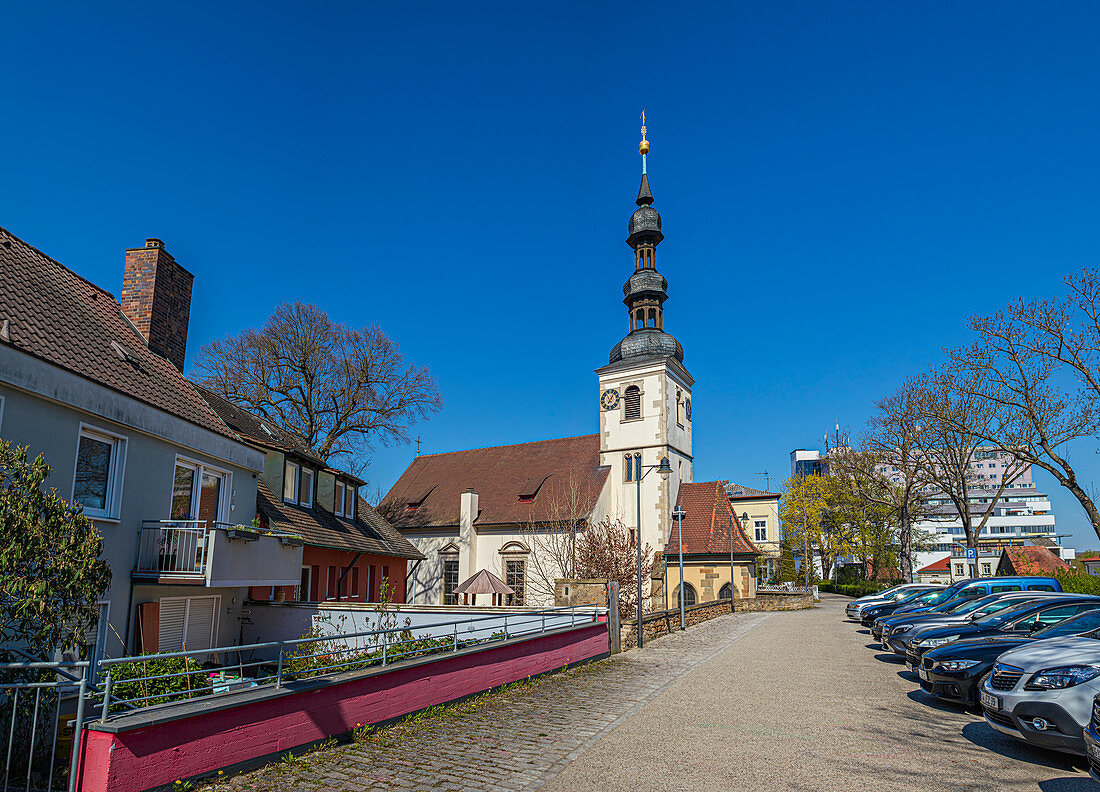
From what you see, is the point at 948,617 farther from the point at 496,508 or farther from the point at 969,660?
the point at 496,508

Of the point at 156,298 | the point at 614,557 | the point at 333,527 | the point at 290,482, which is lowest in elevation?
the point at 614,557

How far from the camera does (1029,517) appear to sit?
127m

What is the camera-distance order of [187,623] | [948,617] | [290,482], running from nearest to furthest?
[187,623]
[948,617]
[290,482]

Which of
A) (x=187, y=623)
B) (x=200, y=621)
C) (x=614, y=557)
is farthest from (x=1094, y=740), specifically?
(x=614, y=557)

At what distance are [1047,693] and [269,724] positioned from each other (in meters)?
8.45

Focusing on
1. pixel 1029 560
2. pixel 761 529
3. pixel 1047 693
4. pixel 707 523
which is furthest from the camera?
pixel 761 529

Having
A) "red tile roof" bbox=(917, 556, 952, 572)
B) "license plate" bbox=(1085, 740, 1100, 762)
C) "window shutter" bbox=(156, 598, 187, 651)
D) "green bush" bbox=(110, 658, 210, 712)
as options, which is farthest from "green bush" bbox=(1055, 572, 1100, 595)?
"red tile roof" bbox=(917, 556, 952, 572)

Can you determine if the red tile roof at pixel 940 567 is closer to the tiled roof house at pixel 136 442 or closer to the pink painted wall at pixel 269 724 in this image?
the tiled roof house at pixel 136 442

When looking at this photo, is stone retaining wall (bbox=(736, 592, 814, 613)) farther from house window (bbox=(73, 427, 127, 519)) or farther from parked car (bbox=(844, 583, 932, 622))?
house window (bbox=(73, 427, 127, 519))

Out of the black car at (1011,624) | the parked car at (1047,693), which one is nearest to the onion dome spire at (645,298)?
the black car at (1011,624)

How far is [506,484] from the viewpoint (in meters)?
42.6

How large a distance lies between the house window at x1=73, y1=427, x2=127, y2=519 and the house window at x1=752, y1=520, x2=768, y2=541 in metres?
59.3

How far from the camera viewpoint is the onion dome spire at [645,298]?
134 ft

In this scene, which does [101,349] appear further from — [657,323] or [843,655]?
[657,323]
